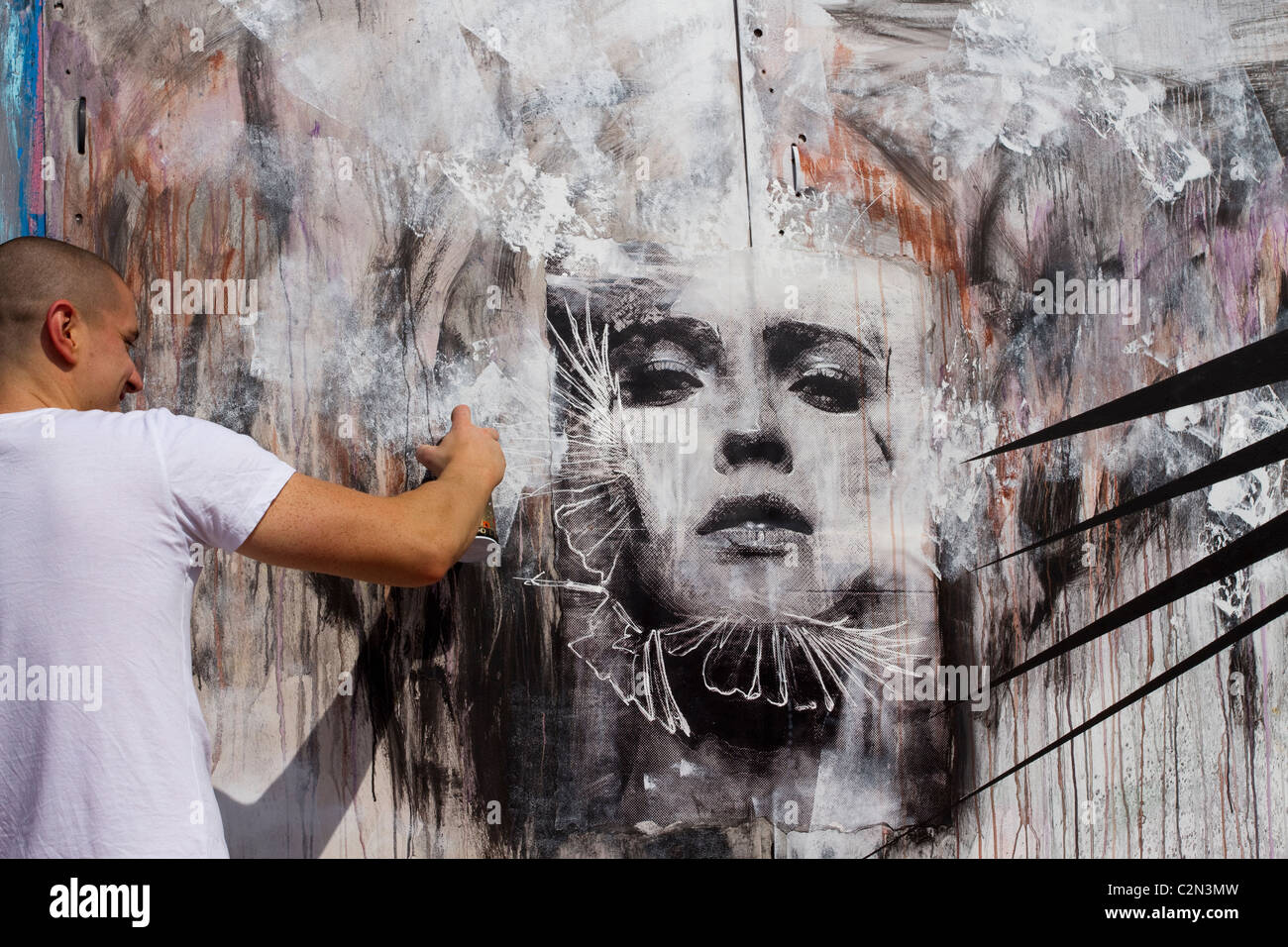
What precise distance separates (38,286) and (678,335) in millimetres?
1259

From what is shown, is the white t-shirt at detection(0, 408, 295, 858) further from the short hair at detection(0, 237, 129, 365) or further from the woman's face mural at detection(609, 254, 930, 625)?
the woman's face mural at detection(609, 254, 930, 625)

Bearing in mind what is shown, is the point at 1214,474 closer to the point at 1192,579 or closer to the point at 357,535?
the point at 1192,579

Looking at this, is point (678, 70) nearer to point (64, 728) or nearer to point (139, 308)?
point (139, 308)

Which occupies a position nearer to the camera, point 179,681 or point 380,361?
point 179,681

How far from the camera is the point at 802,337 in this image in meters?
2.11

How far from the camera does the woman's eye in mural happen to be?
6.82 ft

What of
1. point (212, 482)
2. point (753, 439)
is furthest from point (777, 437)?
point (212, 482)

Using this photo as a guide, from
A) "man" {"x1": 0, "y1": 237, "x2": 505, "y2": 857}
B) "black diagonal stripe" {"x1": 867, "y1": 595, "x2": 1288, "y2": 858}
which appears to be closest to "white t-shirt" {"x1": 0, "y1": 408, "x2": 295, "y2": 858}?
"man" {"x1": 0, "y1": 237, "x2": 505, "y2": 857}

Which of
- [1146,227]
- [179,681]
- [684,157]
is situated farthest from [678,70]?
[179,681]

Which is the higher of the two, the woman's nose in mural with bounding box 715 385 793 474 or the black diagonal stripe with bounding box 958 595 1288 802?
the woman's nose in mural with bounding box 715 385 793 474

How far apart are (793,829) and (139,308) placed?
1.95 meters

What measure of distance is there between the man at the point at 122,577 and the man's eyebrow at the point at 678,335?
33.1 inches

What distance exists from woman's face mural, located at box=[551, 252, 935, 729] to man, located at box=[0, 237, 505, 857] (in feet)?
2.45

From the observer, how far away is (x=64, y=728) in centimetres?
128
